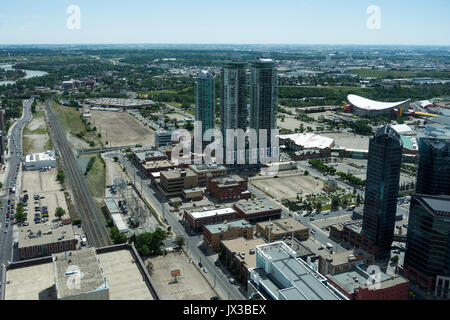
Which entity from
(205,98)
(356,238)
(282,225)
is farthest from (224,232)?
(205,98)

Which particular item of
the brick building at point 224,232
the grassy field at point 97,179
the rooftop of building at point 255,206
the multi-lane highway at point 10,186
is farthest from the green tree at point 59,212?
the rooftop of building at point 255,206

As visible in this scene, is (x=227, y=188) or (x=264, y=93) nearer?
(x=227, y=188)

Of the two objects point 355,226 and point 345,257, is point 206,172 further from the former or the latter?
point 345,257

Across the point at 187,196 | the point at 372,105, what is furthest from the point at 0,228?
the point at 372,105

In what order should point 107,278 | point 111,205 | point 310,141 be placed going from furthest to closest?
point 310,141
point 111,205
point 107,278

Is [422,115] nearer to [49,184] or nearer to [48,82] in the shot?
[49,184]

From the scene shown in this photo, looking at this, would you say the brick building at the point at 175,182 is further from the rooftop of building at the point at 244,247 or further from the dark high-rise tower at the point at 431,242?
the dark high-rise tower at the point at 431,242

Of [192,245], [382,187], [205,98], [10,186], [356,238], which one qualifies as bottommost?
[192,245]
